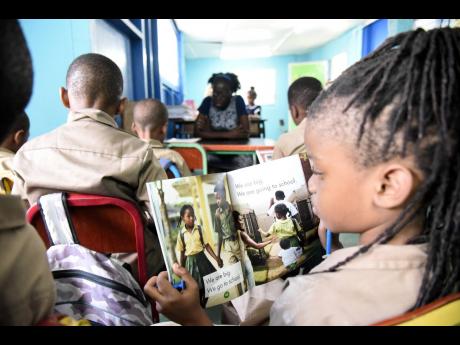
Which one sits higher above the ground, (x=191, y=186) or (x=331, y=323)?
(x=191, y=186)

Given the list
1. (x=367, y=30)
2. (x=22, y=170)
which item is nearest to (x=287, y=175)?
(x=22, y=170)

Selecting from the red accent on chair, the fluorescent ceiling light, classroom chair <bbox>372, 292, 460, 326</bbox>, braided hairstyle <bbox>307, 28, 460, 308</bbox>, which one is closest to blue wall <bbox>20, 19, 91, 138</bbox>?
the red accent on chair

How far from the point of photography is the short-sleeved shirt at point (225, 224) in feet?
1.92

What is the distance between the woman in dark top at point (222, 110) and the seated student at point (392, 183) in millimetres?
2300

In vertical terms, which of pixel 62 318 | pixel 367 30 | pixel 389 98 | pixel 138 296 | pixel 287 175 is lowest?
pixel 138 296

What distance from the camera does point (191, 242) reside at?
21.4 inches

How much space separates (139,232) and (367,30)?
5639 mm

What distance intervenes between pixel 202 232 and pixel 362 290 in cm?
28

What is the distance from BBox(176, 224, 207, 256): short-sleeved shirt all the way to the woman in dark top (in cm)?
221

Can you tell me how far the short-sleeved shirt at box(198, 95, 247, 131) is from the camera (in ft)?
9.23

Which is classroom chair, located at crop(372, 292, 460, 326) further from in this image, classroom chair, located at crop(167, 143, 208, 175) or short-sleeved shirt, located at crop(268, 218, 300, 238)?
classroom chair, located at crop(167, 143, 208, 175)

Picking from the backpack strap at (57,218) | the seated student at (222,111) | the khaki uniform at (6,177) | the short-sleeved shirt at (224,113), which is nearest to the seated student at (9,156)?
→ the khaki uniform at (6,177)
